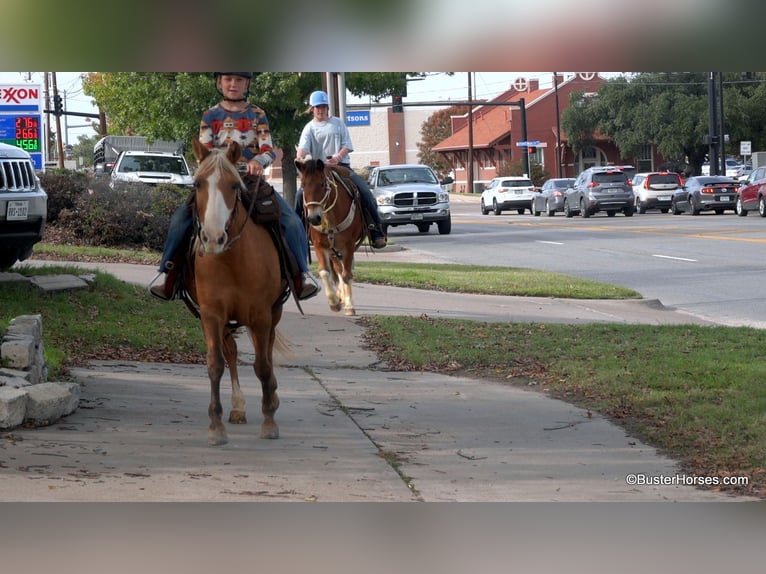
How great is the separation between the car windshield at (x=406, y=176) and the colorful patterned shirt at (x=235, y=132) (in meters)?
29.2

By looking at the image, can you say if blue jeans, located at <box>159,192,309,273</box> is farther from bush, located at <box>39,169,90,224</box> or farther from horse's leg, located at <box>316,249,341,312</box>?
bush, located at <box>39,169,90,224</box>

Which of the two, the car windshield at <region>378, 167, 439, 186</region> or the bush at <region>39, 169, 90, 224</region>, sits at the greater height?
the car windshield at <region>378, 167, 439, 186</region>

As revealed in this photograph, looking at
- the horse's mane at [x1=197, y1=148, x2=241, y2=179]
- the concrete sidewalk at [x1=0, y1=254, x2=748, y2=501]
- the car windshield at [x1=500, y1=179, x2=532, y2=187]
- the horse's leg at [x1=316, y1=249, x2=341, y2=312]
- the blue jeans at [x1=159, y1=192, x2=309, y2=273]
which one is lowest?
the concrete sidewalk at [x1=0, y1=254, x2=748, y2=501]

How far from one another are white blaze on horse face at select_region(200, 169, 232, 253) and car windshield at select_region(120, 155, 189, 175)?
25.8 meters

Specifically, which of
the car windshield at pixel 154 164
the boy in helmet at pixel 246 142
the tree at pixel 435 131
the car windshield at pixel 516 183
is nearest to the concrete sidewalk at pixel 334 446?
the boy in helmet at pixel 246 142

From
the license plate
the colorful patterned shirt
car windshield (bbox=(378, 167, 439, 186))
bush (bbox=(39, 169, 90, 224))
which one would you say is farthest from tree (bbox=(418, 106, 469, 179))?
the colorful patterned shirt

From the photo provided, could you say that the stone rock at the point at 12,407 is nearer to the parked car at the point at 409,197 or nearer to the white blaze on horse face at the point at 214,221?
the white blaze on horse face at the point at 214,221

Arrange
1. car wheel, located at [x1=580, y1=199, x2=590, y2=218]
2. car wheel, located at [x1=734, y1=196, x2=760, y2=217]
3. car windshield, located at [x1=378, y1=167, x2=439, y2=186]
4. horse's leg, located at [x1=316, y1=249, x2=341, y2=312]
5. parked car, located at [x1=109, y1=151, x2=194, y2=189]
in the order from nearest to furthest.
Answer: horse's leg, located at [x1=316, y1=249, x2=341, y2=312], parked car, located at [x1=109, y1=151, x2=194, y2=189], car windshield, located at [x1=378, y1=167, x2=439, y2=186], car wheel, located at [x1=734, y1=196, x2=760, y2=217], car wheel, located at [x1=580, y1=199, x2=590, y2=218]

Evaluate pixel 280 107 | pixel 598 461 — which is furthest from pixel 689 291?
pixel 280 107

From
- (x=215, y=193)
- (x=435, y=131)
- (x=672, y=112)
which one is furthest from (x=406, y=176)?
(x=435, y=131)

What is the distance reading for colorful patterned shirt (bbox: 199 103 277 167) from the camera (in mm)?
8969

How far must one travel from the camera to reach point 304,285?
29.8 feet

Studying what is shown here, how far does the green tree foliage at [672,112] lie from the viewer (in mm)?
75375

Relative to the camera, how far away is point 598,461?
8141mm
